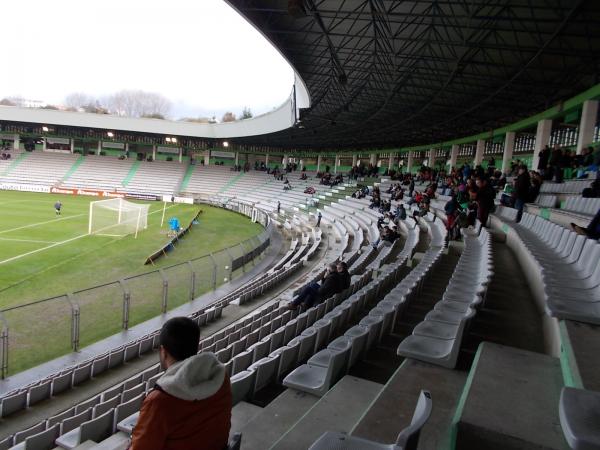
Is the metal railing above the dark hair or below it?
below

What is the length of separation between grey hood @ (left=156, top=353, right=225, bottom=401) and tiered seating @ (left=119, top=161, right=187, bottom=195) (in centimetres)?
4940

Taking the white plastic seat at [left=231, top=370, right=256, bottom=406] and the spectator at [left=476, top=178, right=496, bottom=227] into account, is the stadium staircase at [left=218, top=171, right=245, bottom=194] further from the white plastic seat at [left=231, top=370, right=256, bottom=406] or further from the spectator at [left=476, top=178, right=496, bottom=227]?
the white plastic seat at [left=231, top=370, right=256, bottom=406]

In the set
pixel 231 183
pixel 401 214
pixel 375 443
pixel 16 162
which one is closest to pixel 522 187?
pixel 401 214

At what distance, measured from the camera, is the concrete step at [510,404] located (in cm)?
199

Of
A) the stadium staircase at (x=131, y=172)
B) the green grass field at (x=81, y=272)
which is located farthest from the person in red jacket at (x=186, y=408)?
the stadium staircase at (x=131, y=172)

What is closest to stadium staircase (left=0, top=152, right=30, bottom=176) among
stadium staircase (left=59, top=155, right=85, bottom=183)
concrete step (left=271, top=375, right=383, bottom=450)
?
stadium staircase (left=59, top=155, right=85, bottom=183)

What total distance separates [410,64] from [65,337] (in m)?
14.0

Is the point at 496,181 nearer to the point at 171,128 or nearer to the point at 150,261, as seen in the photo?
the point at 150,261

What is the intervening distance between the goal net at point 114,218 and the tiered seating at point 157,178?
989 inches

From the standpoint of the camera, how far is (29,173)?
5166 centimetres

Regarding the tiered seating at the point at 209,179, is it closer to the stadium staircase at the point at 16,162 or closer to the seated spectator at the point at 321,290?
the stadium staircase at the point at 16,162

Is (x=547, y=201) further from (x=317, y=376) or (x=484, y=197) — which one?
(x=317, y=376)

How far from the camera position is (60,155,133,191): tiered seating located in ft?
166

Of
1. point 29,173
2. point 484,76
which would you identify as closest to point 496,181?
point 484,76
